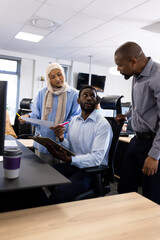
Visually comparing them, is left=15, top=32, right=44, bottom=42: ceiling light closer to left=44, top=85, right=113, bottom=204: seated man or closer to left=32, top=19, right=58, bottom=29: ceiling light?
left=32, top=19, right=58, bottom=29: ceiling light

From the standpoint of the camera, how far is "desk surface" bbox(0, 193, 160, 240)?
67 centimetres

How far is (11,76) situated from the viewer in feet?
21.3

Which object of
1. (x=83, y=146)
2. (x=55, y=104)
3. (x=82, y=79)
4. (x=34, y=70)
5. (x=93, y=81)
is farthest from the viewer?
(x=93, y=81)

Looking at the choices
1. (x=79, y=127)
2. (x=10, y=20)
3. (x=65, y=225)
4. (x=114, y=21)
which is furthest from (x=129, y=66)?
(x=10, y=20)

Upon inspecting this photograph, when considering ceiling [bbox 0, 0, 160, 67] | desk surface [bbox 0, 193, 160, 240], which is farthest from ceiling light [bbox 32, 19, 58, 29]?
desk surface [bbox 0, 193, 160, 240]

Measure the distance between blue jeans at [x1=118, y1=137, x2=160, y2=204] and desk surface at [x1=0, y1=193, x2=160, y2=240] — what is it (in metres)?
0.54

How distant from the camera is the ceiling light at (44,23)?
380 centimetres

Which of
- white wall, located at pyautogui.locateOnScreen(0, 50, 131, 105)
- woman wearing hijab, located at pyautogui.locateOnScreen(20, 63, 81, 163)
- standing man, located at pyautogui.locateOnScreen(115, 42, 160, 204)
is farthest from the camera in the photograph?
white wall, located at pyautogui.locateOnScreen(0, 50, 131, 105)

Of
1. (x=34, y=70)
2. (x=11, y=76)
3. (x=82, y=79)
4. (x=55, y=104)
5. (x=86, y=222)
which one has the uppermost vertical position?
(x=34, y=70)

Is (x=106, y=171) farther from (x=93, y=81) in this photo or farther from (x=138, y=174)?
(x=93, y=81)

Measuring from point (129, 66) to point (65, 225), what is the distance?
1.03m

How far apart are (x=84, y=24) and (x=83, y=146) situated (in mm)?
2827

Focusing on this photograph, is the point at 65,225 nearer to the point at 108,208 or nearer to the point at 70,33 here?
the point at 108,208

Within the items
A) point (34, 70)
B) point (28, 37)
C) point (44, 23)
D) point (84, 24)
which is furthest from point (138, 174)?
point (34, 70)
